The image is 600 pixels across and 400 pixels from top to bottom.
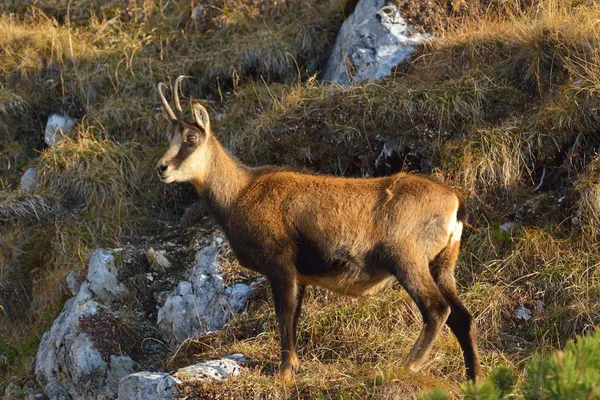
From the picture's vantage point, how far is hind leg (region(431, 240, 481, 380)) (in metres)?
5.75

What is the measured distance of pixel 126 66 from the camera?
34.0ft

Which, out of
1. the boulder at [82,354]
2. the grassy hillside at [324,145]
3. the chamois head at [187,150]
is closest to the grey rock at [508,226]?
the grassy hillside at [324,145]

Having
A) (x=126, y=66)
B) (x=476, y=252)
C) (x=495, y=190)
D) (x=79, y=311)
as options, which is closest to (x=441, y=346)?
(x=476, y=252)

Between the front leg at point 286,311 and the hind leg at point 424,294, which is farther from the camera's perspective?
the front leg at point 286,311

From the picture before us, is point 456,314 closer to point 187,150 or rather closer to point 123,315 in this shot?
point 187,150

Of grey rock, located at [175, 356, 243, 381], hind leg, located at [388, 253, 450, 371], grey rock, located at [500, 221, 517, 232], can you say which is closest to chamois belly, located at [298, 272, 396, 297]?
hind leg, located at [388, 253, 450, 371]

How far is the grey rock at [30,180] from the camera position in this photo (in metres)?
9.30

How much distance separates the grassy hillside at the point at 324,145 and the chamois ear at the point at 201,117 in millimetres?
1671

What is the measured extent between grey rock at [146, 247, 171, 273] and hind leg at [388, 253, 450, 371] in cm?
288

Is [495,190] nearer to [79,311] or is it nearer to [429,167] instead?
[429,167]

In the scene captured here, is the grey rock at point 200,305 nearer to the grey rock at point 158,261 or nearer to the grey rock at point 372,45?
the grey rock at point 158,261

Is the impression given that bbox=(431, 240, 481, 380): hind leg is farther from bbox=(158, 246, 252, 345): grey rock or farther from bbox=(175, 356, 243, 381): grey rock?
bbox=(158, 246, 252, 345): grey rock

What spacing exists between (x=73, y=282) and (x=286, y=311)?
299 centimetres

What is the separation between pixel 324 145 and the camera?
8.16m
